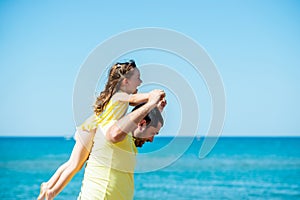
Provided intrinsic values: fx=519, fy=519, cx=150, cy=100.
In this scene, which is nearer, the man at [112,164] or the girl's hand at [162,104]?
the man at [112,164]

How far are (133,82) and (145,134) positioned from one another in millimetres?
374

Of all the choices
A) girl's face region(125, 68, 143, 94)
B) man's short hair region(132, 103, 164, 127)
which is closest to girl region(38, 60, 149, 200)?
girl's face region(125, 68, 143, 94)

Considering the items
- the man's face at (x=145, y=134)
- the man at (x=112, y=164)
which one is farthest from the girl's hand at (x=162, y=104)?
the man's face at (x=145, y=134)

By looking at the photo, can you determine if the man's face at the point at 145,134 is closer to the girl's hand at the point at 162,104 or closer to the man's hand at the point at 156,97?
the girl's hand at the point at 162,104

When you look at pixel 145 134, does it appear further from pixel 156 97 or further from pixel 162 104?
pixel 156 97

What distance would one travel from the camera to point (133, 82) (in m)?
3.58

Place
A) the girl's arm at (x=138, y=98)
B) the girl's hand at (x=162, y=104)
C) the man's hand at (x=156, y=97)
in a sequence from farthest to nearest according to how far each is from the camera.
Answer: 1. the girl's hand at (x=162, y=104)
2. the girl's arm at (x=138, y=98)
3. the man's hand at (x=156, y=97)

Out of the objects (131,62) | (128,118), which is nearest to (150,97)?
(128,118)

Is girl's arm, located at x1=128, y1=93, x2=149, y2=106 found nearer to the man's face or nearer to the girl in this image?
the girl

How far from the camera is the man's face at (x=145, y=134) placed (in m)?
3.58

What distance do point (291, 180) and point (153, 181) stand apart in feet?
25.5

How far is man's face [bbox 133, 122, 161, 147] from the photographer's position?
3.58 meters

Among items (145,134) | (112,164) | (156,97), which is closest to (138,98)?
(156,97)

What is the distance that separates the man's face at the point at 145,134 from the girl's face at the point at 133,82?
0.26m
